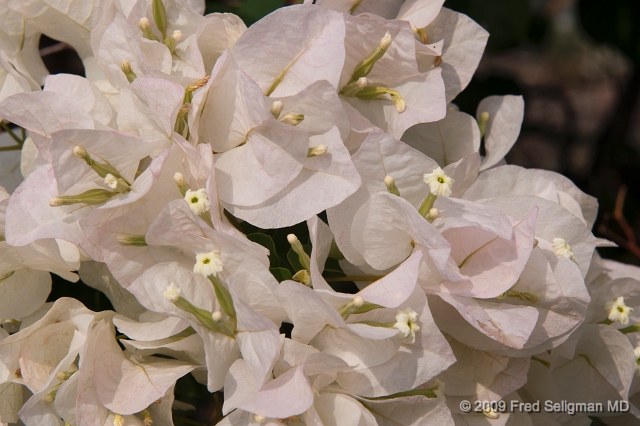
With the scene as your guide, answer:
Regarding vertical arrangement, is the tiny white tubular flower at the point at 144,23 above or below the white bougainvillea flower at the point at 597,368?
above

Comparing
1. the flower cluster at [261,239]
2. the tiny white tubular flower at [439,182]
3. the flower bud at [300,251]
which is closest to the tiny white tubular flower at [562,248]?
the flower cluster at [261,239]

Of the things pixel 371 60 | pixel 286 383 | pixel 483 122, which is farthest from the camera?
pixel 483 122

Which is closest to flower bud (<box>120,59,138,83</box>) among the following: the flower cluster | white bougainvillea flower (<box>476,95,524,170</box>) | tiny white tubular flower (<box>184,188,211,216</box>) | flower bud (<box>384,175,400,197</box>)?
the flower cluster

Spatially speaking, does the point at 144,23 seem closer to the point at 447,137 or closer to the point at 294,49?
→ the point at 294,49

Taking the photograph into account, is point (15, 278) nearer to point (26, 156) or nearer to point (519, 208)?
point (26, 156)

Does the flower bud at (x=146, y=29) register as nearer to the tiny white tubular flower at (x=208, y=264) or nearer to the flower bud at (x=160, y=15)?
the flower bud at (x=160, y=15)

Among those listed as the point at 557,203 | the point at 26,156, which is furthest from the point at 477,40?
the point at 26,156

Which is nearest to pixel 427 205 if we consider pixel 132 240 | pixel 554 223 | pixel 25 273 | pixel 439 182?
pixel 439 182
